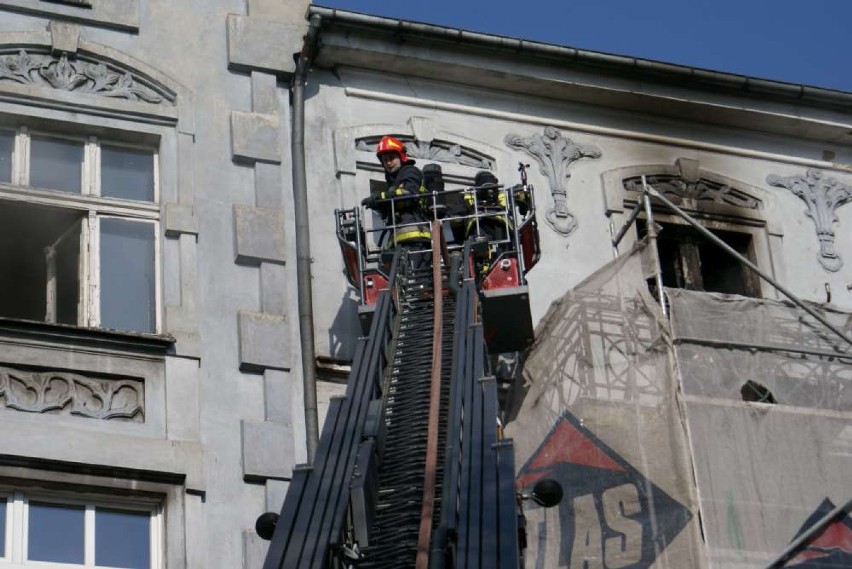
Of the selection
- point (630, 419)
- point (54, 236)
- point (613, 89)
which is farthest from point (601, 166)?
point (54, 236)

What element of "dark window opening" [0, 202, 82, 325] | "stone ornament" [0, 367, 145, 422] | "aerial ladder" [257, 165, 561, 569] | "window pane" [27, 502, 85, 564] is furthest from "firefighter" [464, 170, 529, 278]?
"window pane" [27, 502, 85, 564]

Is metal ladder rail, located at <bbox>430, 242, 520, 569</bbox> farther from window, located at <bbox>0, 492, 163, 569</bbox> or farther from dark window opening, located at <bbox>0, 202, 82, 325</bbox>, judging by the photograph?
dark window opening, located at <bbox>0, 202, 82, 325</bbox>

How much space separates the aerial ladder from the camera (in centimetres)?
1074

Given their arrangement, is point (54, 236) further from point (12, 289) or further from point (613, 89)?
point (613, 89)

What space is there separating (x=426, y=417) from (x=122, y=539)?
2.42m

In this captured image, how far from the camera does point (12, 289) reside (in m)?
15.3

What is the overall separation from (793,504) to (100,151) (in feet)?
19.7

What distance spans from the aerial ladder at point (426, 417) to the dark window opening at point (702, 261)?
2.07 meters

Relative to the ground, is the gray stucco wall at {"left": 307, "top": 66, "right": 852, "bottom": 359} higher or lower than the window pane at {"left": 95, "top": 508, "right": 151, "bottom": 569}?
higher

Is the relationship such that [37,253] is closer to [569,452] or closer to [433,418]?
[569,452]

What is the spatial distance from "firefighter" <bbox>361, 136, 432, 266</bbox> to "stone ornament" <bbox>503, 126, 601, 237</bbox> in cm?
151

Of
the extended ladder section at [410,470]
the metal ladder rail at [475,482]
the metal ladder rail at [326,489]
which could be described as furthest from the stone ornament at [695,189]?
the metal ladder rail at [326,489]

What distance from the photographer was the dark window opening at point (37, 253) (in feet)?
50.0

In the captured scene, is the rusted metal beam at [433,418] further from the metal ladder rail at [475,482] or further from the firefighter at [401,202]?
the firefighter at [401,202]
